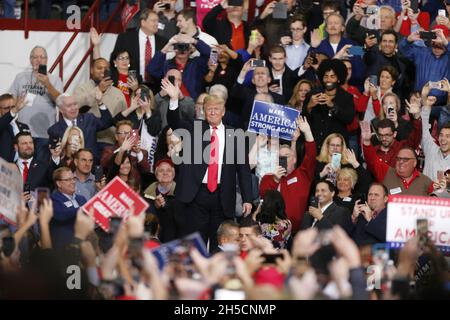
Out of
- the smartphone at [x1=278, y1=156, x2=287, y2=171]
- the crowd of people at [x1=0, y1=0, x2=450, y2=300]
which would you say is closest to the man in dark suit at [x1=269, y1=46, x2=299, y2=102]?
the crowd of people at [x1=0, y1=0, x2=450, y2=300]

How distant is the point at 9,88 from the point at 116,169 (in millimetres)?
3055

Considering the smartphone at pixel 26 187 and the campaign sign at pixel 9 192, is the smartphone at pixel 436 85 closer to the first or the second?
the smartphone at pixel 26 187

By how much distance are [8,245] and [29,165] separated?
13.6ft

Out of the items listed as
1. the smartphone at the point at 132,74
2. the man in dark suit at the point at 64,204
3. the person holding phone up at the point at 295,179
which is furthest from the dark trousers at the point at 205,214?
the smartphone at the point at 132,74

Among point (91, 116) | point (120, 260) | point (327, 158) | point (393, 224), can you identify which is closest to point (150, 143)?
point (91, 116)

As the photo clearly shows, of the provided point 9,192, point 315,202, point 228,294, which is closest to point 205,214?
point 315,202

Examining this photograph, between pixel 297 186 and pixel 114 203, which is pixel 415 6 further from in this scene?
pixel 114 203

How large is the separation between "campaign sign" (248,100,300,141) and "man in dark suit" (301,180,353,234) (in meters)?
0.99

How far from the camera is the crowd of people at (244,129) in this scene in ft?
46.1

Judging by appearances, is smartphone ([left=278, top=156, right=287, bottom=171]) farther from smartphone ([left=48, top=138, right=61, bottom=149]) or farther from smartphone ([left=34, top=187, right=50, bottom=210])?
smartphone ([left=34, top=187, right=50, bottom=210])

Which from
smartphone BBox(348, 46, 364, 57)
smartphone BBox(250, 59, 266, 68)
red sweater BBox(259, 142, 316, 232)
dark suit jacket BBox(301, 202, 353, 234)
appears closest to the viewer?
dark suit jacket BBox(301, 202, 353, 234)

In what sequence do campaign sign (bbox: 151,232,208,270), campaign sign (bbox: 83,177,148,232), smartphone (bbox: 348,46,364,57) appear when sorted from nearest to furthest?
campaign sign (bbox: 151,232,208,270)
campaign sign (bbox: 83,177,148,232)
smartphone (bbox: 348,46,364,57)

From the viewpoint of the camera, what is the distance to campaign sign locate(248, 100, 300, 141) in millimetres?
15609

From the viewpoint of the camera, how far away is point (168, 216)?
1473cm
